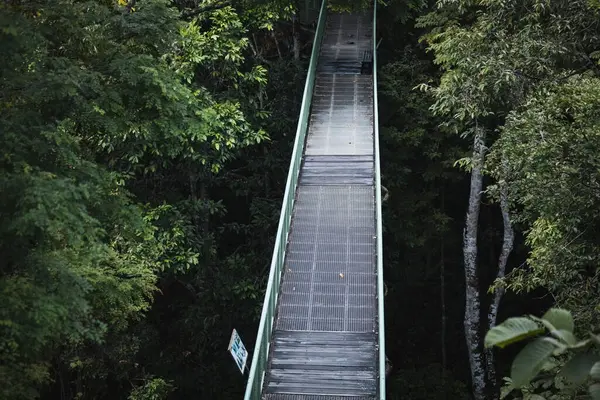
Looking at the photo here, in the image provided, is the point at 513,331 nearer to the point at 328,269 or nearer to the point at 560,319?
the point at 560,319

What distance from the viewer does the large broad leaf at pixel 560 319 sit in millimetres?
2484

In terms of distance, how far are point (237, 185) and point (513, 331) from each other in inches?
436

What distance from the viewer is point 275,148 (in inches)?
533

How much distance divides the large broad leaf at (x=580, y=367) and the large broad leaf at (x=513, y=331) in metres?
0.34

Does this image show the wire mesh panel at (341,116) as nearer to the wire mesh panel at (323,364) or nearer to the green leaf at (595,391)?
the wire mesh panel at (323,364)

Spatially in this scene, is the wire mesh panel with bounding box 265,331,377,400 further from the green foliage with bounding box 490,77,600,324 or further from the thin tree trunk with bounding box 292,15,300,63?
the thin tree trunk with bounding box 292,15,300,63

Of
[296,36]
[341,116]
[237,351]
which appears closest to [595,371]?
[237,351]

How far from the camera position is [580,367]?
274cm

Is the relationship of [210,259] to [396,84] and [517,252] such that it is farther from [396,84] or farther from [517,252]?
[517,252]

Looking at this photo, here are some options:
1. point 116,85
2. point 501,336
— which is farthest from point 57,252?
point 501,336

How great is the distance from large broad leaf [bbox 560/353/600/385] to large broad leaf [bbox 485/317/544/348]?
1.11 ft

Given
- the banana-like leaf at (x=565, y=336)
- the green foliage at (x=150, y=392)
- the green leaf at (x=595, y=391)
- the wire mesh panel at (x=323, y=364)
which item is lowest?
the green foliage at (x=150, y=392)

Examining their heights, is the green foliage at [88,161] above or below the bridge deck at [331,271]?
above

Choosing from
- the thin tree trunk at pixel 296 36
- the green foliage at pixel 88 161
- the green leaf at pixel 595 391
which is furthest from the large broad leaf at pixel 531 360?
the thin tree trunk at pixel 296 36
